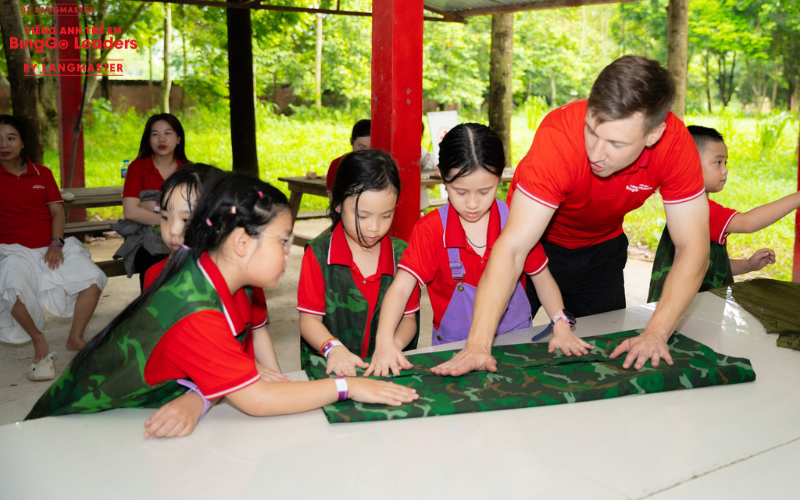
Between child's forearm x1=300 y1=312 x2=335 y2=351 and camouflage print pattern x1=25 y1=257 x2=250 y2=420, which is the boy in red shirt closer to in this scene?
child's forearm x1=300 y1=312 x2=335 y2=351

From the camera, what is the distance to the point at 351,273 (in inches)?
86.4

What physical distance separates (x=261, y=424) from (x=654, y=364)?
1044mm

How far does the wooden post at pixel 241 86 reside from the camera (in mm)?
5910

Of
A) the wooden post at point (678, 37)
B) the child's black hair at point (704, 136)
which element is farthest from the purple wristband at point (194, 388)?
the wooden post at point (678, 37)

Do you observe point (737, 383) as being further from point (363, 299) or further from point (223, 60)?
point (223, 60)

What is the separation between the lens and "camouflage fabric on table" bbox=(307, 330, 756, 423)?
1.54 metres

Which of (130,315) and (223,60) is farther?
(223,60)

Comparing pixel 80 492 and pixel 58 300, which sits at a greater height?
pixel 80 492

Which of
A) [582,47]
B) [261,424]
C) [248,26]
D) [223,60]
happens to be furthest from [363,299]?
[582,47]

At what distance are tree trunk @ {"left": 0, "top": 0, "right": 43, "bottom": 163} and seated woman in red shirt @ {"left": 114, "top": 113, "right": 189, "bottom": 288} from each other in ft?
9.74

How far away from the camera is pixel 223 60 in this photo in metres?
12.0

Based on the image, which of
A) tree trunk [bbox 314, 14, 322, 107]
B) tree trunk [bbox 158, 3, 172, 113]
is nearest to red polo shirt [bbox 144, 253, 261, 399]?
tree trunk [bbox 158, 3, 172, 113]

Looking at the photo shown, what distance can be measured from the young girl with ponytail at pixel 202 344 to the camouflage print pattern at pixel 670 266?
61.0 inches

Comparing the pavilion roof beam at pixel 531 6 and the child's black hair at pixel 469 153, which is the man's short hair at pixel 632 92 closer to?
the child's black hair at pixel 469 153
